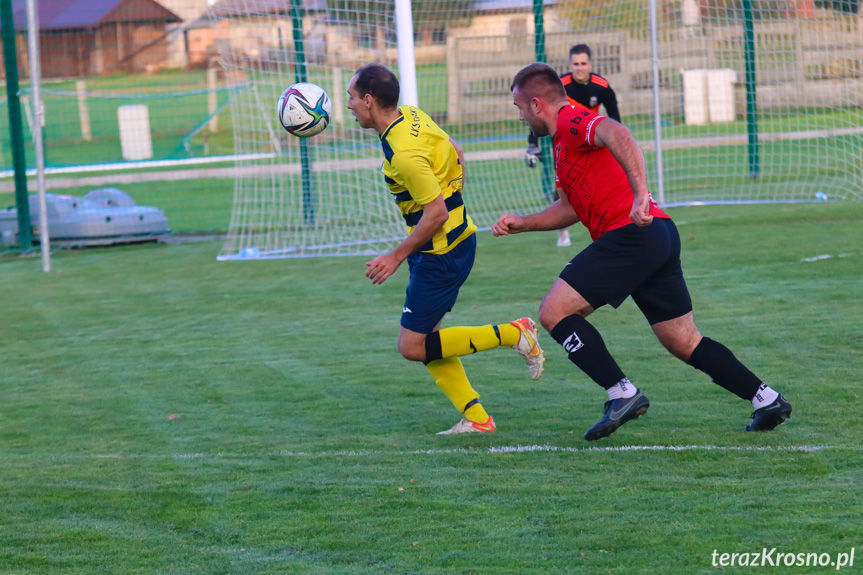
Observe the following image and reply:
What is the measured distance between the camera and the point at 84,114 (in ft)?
75.4

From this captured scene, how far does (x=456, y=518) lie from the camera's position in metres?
4.15

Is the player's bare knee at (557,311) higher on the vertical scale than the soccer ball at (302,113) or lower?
lower

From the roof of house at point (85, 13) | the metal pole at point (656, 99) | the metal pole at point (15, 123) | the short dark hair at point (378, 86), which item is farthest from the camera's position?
the roof of house at point (85, 13)

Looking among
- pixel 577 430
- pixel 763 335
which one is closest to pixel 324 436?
pixel 577 430

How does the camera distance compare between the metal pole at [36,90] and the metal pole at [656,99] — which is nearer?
the metal pole at [36,90]

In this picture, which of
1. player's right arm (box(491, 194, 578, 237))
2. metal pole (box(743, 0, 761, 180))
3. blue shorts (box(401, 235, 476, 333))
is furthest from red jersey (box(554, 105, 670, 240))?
metal pole (box(743, 0, 761, 180))

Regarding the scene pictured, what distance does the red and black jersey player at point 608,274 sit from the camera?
16.1 feet

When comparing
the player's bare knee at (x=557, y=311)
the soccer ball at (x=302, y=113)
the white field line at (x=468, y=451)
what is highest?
the soccer ball at (x=302, y=113)

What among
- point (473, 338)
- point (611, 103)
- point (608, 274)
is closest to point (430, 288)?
point (473, 338)

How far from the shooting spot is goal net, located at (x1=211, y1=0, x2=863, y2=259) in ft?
42.0

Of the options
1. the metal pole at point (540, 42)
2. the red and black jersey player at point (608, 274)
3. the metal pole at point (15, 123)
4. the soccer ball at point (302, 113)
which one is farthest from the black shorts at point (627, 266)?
the metal pole at point (15, 123)

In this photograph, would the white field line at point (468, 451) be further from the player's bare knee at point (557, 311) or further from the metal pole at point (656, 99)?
the metal pole at point (656, 99)

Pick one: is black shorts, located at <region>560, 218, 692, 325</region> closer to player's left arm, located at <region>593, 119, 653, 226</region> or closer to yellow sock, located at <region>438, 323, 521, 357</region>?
player's left arm, located at <region>593, 119, 653, 226</region>

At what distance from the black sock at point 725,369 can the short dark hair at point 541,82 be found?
4.56 feet
